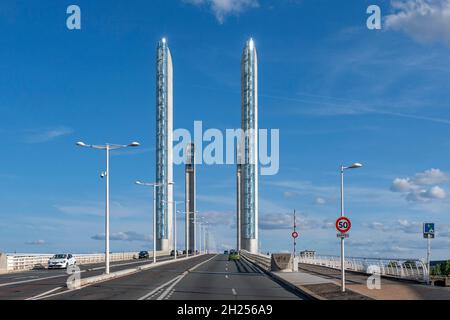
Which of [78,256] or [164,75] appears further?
[164,75]

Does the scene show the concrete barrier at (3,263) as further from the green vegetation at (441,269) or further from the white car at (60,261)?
the green vegetation at (441,269)

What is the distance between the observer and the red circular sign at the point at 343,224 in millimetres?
30297

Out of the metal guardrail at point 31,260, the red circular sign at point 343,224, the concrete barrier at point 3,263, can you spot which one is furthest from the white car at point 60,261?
the red circular sign at point 343,224

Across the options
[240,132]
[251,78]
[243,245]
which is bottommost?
[243,245]

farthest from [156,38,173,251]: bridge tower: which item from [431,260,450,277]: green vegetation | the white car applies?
[431,260,450,277]: green vegetation

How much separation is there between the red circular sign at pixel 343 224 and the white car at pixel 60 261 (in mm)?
44974

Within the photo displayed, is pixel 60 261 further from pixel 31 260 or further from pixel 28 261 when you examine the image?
pixel 28 261

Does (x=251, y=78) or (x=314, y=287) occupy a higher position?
(x=251, y=78)
